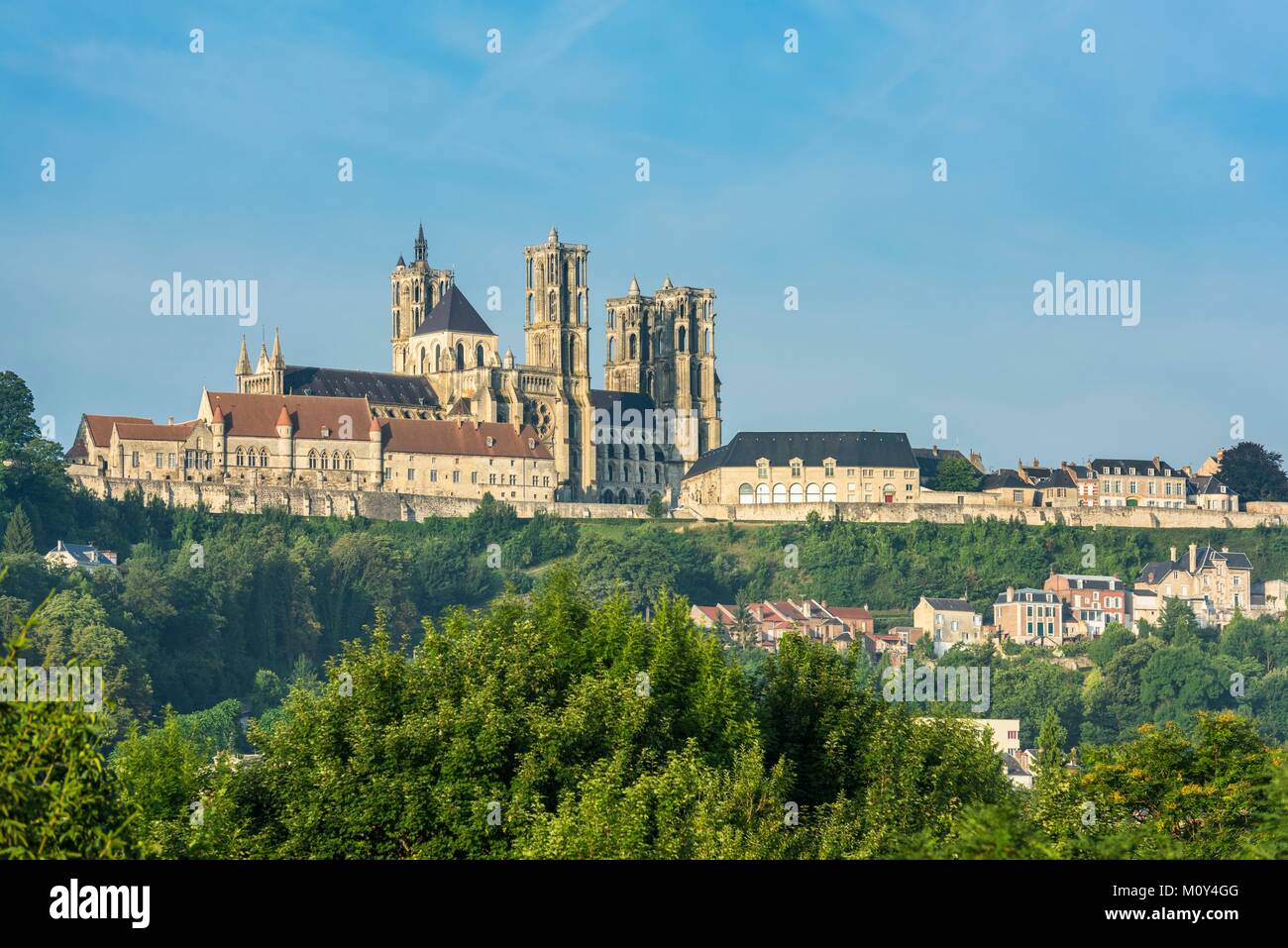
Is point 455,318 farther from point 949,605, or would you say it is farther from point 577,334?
point 949,605

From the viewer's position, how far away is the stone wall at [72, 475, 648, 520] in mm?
117062

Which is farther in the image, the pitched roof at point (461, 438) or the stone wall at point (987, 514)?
the stone wall at point (987, 514)

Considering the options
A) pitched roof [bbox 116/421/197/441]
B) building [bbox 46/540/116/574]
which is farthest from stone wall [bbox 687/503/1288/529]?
building [bbox 46/540/116/574]

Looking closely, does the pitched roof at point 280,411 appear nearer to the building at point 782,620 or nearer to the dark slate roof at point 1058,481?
the building at point 782,620

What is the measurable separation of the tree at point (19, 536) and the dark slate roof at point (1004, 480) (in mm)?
51526

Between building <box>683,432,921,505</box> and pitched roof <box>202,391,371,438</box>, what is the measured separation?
2057 cm

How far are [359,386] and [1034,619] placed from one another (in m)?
38.0

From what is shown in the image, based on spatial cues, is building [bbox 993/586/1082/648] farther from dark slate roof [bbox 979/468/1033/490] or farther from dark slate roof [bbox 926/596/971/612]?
dark slate roof [bbox 979/468/1033/490]

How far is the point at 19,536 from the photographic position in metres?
109

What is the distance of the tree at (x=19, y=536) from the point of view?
109062mm

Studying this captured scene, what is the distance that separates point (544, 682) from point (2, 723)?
2090 centimetres

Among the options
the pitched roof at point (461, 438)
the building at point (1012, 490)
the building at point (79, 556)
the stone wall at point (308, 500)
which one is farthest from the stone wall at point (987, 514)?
the building at point (79, 556)

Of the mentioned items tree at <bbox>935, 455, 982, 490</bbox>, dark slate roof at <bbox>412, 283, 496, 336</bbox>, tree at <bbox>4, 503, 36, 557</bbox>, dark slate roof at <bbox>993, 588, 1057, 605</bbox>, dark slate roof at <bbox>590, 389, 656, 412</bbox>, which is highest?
dark slate roof at <bbox>412, 283, 496, 336</bbox>
